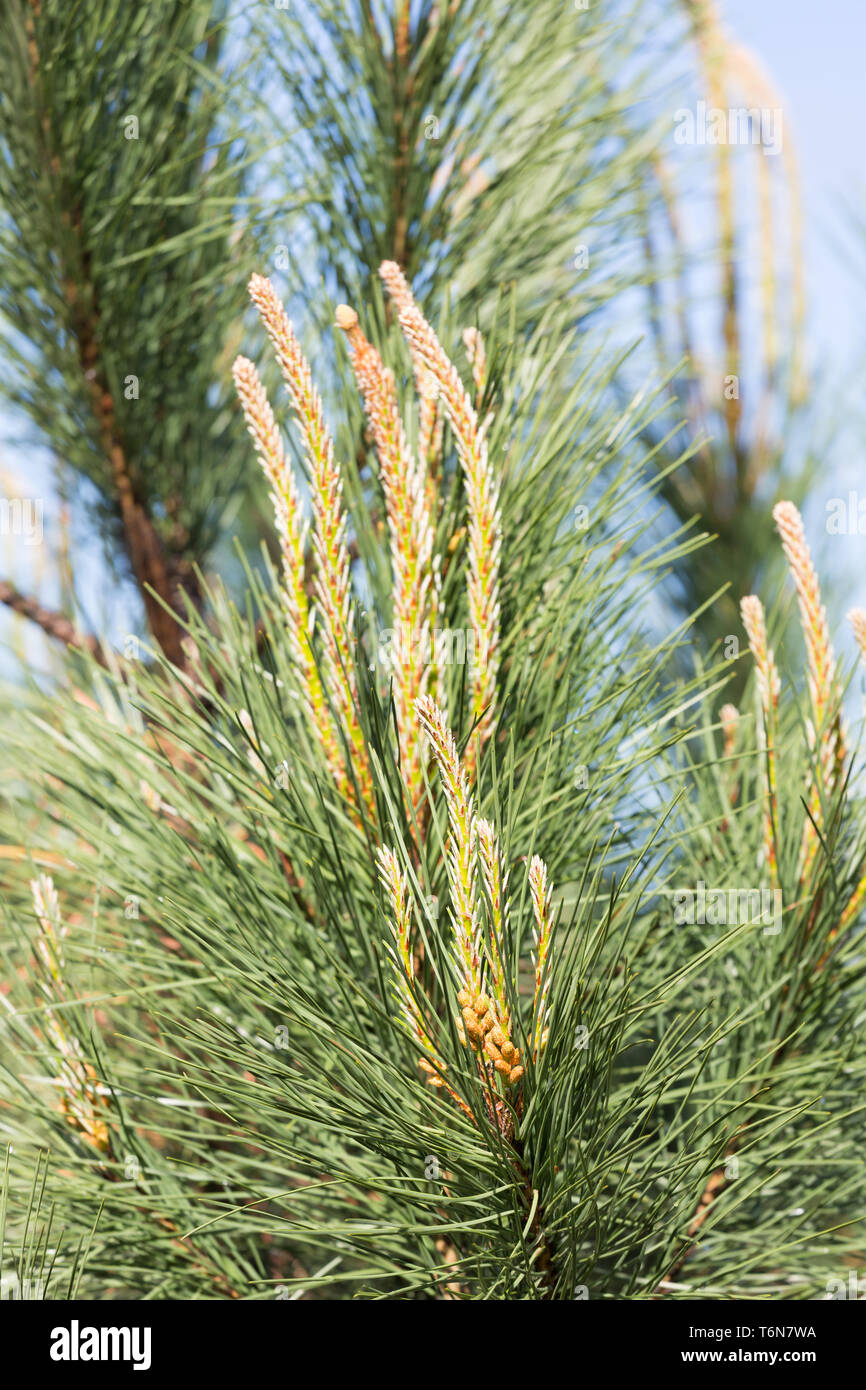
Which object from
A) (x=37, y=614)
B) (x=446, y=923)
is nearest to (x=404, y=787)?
(x=446, y=923)

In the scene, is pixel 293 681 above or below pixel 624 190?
below

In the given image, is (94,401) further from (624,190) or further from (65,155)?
(624,190)

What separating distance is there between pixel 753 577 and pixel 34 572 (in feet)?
2.23

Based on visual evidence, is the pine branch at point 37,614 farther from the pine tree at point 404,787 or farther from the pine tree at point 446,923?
the pine tree at point 446,923

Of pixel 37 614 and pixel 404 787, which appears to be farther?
pixel 37 614

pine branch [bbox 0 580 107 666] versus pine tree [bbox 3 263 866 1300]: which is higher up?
pine branch [bbox 0 580 107 666]

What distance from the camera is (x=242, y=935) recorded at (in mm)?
415

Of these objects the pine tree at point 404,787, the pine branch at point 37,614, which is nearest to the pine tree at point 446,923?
the pine tree at point 404,787

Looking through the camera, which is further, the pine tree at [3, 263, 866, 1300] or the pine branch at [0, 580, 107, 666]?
the pine branch at [0, 580, 107, 666]

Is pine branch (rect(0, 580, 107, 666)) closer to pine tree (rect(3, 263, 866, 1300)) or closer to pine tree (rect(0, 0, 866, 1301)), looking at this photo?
pine tree (rect(0, 0, 866, 1301))

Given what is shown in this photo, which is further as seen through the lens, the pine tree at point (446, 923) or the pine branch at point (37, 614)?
the pine branch at point (37, 614)

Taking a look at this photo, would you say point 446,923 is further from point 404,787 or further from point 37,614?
point 37,614

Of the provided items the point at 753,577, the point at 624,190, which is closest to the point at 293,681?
the point at 624,190

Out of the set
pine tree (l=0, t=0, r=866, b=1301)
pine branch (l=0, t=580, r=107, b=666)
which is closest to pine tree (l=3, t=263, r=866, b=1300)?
pine tree (l=0, t=0, r=866, b=1301)
